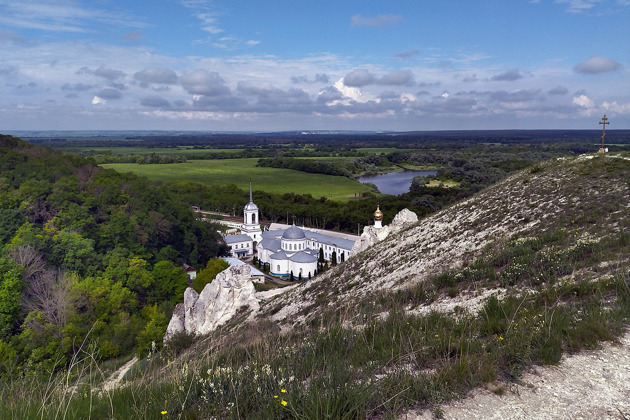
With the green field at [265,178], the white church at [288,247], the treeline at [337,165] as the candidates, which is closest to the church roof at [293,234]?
the white church at [288,247]

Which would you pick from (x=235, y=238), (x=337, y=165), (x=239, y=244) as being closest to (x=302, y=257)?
(x=239, y=244)

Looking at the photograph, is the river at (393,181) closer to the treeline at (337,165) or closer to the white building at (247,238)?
the treeline at (337,165)

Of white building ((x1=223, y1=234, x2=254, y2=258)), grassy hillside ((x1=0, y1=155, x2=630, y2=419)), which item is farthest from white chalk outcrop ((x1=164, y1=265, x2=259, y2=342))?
white building ((x1=223, y1=234, x2=254, y2=258))

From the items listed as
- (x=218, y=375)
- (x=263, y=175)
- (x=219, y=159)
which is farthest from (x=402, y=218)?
(x=219, y=159)

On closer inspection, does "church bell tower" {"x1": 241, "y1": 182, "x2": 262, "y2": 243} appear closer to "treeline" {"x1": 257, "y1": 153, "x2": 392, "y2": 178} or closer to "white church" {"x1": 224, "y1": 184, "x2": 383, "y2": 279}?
"white church" {"x1": 224, "y1": 184, "x2": 383, "y2": 279}

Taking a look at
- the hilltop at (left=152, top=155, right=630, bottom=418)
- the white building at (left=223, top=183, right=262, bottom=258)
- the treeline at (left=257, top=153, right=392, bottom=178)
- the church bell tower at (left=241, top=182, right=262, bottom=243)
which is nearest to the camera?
the hilltop at (left=152, top=155, right=630, bottom=418)

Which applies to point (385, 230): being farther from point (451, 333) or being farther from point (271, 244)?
point (271, 244)
